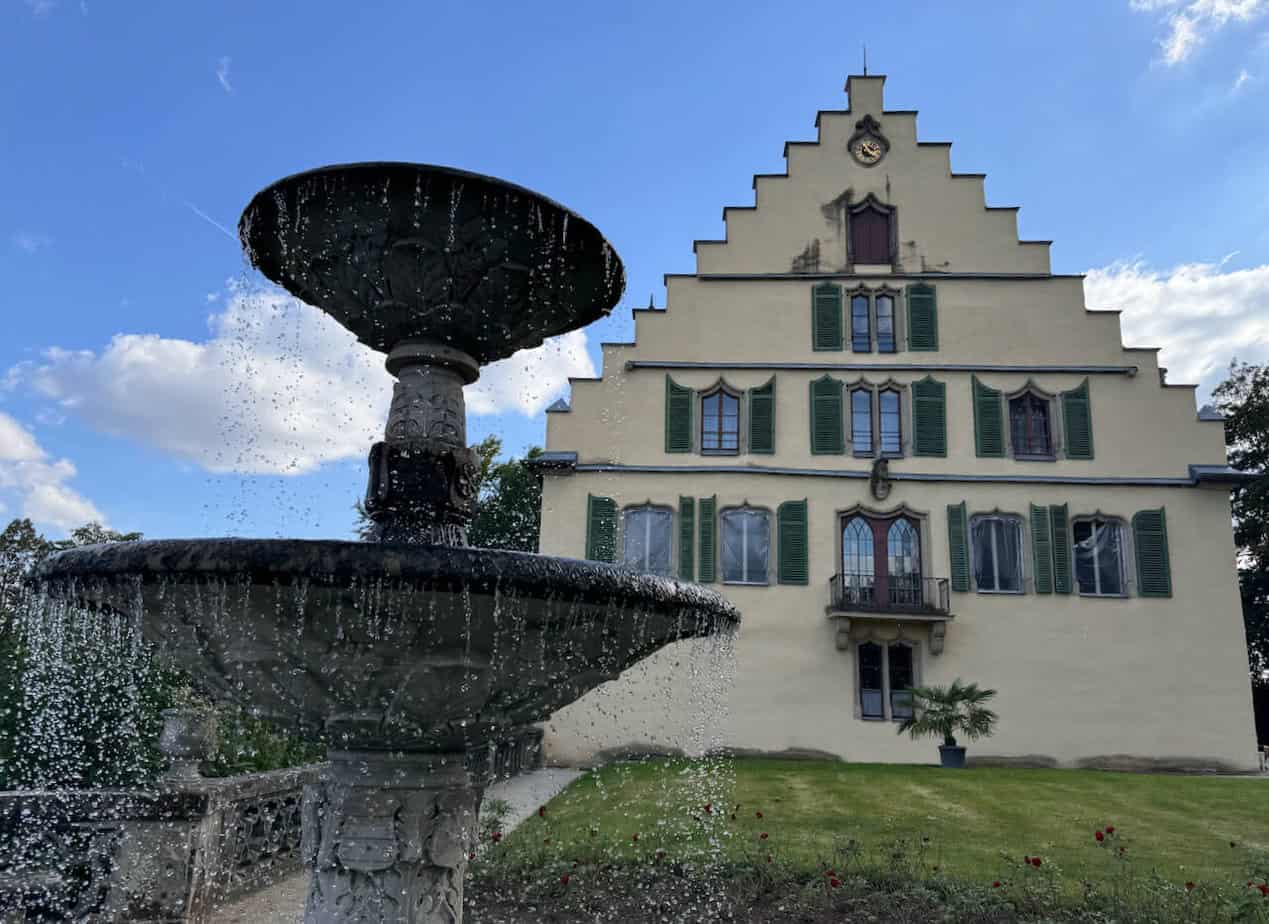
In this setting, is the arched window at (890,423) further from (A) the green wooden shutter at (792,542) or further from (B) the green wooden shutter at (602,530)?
(B) the green wooden shutter at (602,530)

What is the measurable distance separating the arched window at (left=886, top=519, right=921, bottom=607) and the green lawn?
560 cm

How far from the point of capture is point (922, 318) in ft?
71.2

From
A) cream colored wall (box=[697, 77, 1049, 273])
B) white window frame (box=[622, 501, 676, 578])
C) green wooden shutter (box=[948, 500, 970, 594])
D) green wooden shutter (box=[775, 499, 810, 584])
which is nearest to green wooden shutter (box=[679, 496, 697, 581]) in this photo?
white window frame (box=[622, 501, 676, 578])

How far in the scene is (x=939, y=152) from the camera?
900 inches

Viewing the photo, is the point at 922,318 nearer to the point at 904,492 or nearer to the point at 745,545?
the point at 904,492

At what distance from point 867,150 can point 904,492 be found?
8973 mm

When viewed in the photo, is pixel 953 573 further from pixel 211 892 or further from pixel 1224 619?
pixel 211 892

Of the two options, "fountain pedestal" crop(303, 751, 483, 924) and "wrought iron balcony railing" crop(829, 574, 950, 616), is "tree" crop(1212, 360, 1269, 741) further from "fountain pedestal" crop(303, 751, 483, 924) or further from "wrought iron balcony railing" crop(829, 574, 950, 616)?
Answer: "fountain pedestal" crop(303, 751, 483, 924)

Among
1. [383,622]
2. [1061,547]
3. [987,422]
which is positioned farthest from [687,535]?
[383,622]

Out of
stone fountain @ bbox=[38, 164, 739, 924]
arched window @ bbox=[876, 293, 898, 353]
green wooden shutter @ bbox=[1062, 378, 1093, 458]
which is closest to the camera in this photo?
stone fountain @ bbox=[38, 164, 739, 924]

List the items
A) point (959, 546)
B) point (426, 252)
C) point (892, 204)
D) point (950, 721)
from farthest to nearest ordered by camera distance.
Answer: point (892, 204)
point (959, 546)
point (950, 721)
point (426, 252)

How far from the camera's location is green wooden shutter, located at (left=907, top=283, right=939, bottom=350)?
70.7 feet

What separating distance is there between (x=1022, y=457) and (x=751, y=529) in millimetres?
6472

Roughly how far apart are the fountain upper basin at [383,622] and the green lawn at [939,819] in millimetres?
4692
